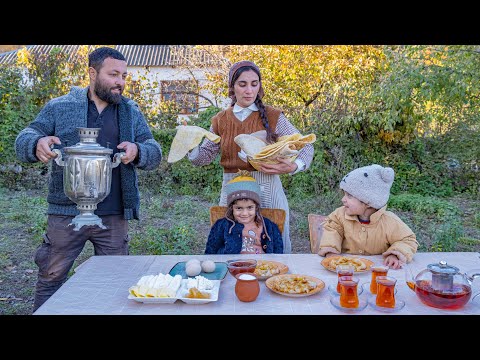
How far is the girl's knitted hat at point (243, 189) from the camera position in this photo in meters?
2.79

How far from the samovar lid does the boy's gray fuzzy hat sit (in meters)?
1.38

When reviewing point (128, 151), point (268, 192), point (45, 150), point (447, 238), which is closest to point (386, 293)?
point (268, 192)

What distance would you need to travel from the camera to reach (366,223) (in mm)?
2701

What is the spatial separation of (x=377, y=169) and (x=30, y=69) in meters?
7.68

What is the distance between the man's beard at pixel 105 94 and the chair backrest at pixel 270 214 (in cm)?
92

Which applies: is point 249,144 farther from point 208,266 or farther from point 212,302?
point 212,302

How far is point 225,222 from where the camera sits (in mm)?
2945

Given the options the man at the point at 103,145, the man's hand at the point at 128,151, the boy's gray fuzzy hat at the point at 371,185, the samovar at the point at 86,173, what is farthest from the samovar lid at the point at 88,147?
the boy's gray fuzzy hat at the point at 371,185

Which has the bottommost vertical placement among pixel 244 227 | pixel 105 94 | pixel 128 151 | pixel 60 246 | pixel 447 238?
pixel 447 238

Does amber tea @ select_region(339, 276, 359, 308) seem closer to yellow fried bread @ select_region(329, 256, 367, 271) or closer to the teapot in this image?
the teapot

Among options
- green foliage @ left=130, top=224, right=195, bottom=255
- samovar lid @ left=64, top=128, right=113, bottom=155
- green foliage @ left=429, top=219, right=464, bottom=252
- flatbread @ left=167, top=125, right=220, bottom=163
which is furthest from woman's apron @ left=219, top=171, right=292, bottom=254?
green foliage @ left=429, top=219, right=464, bottom=252

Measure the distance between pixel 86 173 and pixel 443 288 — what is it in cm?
158

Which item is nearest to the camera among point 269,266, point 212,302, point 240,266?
point 212,302

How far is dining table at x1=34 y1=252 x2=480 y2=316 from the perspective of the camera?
1.78m
